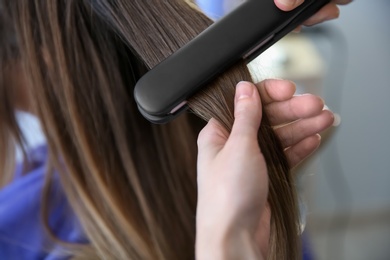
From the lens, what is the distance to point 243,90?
38 cm

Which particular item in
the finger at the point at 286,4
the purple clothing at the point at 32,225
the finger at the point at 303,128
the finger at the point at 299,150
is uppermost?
the finger at the point at 286,4

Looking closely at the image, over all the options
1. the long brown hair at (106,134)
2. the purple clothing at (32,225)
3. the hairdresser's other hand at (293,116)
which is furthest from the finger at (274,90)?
the purple clothing at (32,225)

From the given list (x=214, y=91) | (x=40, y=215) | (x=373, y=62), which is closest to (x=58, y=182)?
(x=40, y=215)

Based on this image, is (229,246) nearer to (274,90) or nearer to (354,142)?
(274,90)

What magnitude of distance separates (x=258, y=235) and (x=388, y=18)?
124 cm

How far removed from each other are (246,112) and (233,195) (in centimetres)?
7

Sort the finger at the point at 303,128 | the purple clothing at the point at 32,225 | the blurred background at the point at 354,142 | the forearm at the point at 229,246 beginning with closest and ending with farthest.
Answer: the forearm at the point at 229,246, the finger at the point at 303,128, the purple clothing at the point at 32,225, the blurred background at the point at 354,142

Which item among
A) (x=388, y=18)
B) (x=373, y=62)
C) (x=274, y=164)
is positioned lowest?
(x=373, y=62)

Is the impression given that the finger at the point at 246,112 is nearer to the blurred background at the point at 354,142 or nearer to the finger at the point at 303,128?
the finger at the point at 303,128

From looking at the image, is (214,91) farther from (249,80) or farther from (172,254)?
(172,254)

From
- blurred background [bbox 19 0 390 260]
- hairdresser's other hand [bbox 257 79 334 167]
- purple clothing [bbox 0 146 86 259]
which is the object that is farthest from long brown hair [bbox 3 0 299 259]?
blurred background [bbox 19 0 390 260]

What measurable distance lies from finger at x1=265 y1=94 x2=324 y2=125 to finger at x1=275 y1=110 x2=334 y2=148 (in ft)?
0.04

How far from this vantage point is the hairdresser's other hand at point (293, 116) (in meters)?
0.41

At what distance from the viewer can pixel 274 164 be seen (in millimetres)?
398
